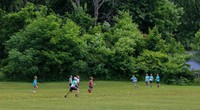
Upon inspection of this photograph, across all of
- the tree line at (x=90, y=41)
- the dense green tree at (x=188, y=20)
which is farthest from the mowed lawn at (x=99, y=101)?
the dense green tree at (x=188, y=20)

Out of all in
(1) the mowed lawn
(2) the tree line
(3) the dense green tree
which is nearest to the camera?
(1) the mowed lawn

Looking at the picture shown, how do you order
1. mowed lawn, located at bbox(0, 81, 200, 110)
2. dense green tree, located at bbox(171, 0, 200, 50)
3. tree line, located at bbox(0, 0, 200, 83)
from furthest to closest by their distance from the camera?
dense green tree, located at bbox(171, 0, 200, 50) < tree line, located at bbox(0, 0, 200, 83) < mowed lawn, located at bbox(0, 81, 200, 110)

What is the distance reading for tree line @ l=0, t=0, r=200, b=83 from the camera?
5666 centimetres

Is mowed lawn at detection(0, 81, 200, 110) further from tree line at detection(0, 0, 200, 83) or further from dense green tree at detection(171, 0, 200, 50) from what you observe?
dense green tree at detection(171, 0, 200, 50)

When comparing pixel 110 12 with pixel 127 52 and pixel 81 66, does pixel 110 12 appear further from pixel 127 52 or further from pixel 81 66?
pixel 81 66

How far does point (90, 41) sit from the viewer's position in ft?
203

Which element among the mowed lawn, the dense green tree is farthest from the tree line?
the mowed lawn

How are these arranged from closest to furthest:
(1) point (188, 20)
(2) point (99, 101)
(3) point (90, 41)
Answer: (2) point (99, 101), (3) point (90, 41), (1) point (188, 20)

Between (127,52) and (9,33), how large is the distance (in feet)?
56.5

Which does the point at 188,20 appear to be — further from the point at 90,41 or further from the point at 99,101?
the point at 99,101

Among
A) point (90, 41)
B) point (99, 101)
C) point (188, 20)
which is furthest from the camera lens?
point (188, 20)

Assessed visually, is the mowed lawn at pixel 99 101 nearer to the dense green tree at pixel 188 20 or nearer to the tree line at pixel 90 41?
the tree line at pixel 90 41

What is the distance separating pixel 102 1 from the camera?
226ft

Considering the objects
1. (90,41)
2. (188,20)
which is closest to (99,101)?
(90,41)
